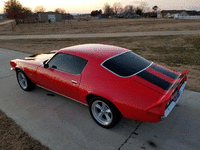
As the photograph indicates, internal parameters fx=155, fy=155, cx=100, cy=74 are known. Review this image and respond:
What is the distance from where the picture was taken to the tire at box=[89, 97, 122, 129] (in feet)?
9.13

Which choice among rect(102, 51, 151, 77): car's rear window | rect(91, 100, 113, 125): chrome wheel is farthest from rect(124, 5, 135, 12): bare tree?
rect(91, 100, 113, 125): chrome wheel

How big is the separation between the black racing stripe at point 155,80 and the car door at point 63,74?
119 centimetres

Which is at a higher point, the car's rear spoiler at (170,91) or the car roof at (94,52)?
the car roof at (94,52)

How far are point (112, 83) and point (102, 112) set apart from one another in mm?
651

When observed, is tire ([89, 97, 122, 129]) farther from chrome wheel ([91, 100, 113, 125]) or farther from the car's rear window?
the car's rear window

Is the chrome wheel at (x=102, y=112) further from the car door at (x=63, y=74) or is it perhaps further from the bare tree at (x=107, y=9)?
the bare tree at (x=107, y=9)

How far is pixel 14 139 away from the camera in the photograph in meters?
2.80

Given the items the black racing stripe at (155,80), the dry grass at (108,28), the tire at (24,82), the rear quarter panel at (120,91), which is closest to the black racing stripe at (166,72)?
the black racing stripe at (155,80)

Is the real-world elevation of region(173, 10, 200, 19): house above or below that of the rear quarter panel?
above

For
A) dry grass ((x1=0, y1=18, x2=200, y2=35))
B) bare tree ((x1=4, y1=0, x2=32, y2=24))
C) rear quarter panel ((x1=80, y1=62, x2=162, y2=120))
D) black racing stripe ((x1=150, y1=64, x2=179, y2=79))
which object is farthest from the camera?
bare tree ((x1=4, y1=0, x2=32, y2=24))

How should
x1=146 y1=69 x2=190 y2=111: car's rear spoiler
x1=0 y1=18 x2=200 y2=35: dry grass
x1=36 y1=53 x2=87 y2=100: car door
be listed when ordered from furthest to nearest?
x1=0 y1=18 x2=200 y2=35: dry grass, x1=36 y1=53 x2=87 y2=100: car door, x1=146 y1=69 x2=190 y2=111: car's rear spoiler

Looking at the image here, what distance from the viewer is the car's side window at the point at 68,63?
3.27 m

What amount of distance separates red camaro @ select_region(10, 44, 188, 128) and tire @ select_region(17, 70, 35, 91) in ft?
2.28

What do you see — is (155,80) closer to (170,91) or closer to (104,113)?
(170,91)
